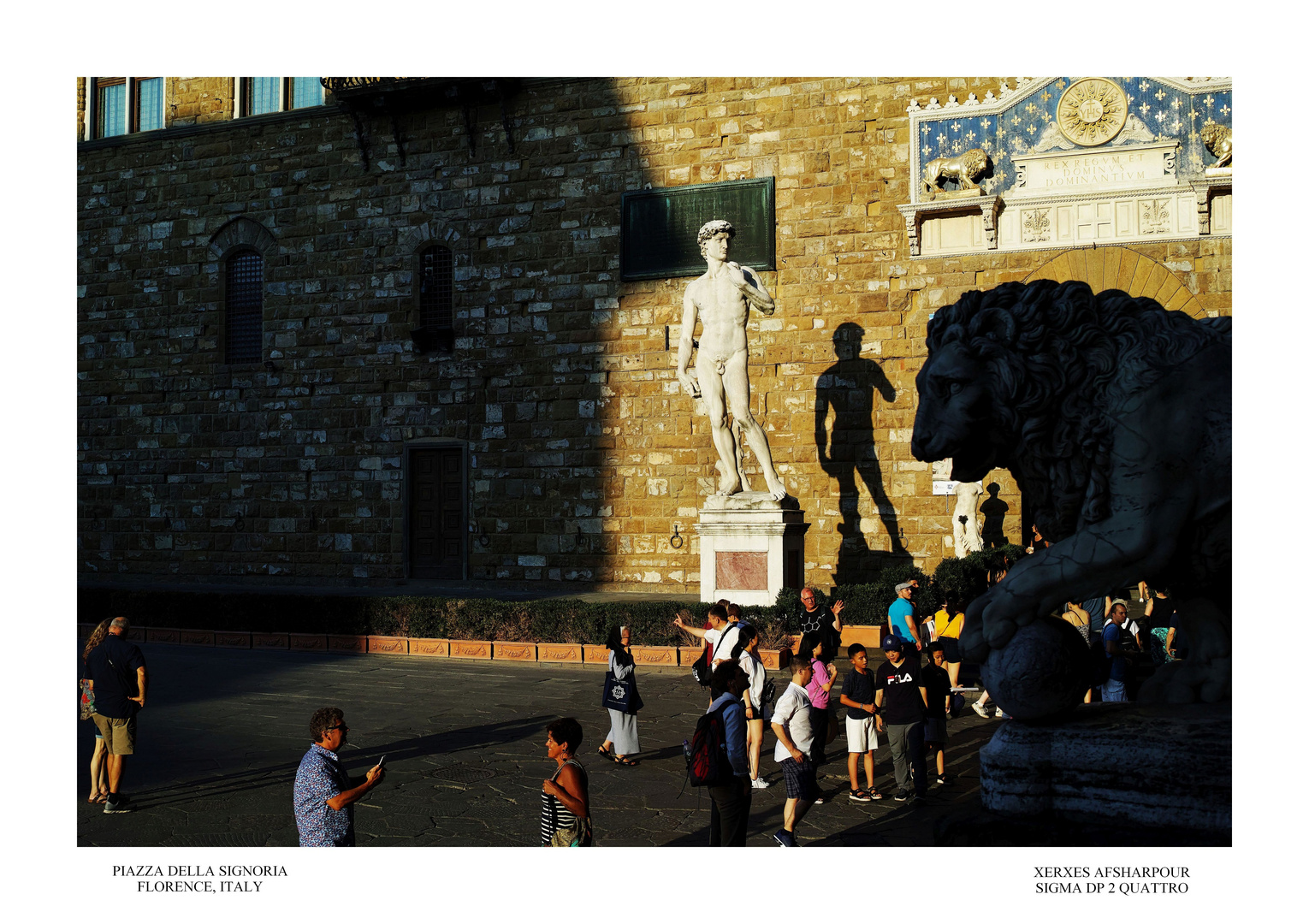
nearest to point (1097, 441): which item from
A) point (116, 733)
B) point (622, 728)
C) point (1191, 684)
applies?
point (1191, 684)

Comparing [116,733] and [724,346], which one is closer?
[116,733]

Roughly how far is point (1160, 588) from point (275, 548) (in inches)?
745

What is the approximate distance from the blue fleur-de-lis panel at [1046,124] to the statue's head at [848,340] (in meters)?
2.08

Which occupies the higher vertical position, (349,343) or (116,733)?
(349,343)

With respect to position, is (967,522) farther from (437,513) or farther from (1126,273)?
(437,513)

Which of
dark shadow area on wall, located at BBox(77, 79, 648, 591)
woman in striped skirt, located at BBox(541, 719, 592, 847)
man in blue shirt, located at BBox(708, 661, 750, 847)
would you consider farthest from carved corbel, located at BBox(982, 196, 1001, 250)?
woman in striped skirt, located at BBox(541, 719, 592, 847)

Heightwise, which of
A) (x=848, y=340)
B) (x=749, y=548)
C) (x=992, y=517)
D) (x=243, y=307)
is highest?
(x=243, y=307)

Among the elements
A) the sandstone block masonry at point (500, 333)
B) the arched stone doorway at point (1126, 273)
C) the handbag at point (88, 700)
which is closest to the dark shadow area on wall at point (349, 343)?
the sandstone block masonry at point (500, 333)

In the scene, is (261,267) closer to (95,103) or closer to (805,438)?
(95,103)

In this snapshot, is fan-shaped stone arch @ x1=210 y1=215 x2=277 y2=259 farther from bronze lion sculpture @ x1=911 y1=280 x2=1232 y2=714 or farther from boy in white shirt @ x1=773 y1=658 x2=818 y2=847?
bronze lion sculpture @ x1=911 y1=280 x2=1232 y2=714

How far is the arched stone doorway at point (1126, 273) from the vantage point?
15281 millimetres

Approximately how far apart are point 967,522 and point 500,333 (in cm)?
836

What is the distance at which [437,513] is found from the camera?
19484 mm

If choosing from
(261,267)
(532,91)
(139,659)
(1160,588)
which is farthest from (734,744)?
(261,267)
